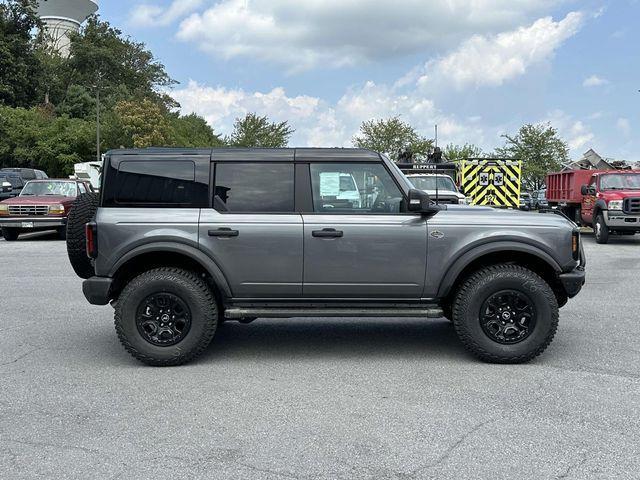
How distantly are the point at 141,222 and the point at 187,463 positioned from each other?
2.47m

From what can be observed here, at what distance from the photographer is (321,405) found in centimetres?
460

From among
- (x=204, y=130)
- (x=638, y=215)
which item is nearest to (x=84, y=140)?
(x=204, y=130)

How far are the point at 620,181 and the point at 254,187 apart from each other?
14.5 meters

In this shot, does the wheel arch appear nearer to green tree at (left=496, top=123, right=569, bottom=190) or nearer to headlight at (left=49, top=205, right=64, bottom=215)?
headlight at (left=49, top=205, right=64, bottom=215)

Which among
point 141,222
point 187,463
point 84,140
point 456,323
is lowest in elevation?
point 187,463

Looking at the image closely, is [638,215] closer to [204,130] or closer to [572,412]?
[572,412]

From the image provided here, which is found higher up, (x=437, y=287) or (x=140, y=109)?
(x=140, y=109)

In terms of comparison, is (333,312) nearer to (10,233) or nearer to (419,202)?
(419,202)

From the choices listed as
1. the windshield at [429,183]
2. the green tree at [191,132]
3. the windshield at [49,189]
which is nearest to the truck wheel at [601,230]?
the windshield at [429,183]

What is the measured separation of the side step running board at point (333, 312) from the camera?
18.2 ft

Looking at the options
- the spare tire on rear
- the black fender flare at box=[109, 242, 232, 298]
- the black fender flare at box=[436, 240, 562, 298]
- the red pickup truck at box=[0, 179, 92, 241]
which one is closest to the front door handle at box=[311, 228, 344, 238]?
the black fender flare at box=[109, 242, 232, 298]

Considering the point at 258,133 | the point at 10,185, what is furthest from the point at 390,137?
the point at 10,185

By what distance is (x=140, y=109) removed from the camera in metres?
50.6

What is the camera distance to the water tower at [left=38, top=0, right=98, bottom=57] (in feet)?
292
